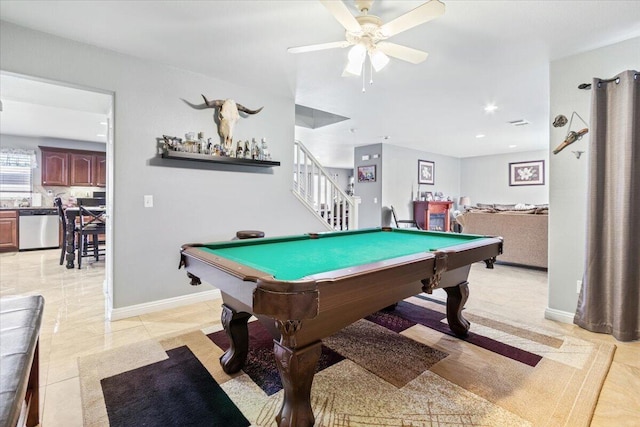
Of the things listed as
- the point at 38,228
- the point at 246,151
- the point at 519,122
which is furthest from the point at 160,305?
the point at 519,122

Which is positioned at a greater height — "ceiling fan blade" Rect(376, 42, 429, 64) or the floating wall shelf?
"ceiling fan blade" Rect(376, 42, 429, 64)

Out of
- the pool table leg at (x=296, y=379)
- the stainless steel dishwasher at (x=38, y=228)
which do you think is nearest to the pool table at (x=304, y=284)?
the pool table leg at (x=296, y=379)

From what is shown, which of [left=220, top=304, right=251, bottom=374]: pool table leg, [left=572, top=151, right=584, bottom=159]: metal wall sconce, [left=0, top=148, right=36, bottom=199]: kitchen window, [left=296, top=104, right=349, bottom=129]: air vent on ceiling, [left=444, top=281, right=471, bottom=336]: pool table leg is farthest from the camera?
[left=0, top=148, right=36, bottom=199]: kitchen window

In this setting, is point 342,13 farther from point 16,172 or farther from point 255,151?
point 16,172

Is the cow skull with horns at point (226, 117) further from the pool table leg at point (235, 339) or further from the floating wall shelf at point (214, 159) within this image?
the pool table leg at point (235, 339)

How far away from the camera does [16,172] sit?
6605 mm

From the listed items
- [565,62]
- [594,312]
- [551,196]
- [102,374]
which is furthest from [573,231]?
[102,374]

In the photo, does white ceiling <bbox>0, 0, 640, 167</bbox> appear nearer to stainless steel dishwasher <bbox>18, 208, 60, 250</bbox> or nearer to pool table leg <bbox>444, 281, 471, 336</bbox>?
pool table leg <bbox>444, 281, 471, 336</bbox>

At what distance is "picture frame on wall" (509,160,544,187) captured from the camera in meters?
8.48

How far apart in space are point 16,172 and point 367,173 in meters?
7.91

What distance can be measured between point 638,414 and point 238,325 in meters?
2.21

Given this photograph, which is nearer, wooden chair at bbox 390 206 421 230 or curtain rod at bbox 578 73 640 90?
curtain rod at bbox 578 73 640 90

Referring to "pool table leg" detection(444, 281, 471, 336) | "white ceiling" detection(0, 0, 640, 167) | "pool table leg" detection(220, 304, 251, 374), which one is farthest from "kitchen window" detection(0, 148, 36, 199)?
"pool table leg" detection(444, 281, 471, 336)

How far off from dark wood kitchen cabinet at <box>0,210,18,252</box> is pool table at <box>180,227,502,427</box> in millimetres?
6935
